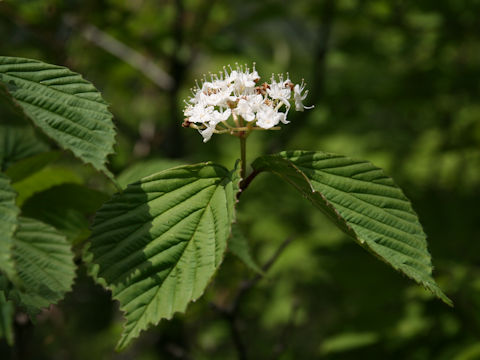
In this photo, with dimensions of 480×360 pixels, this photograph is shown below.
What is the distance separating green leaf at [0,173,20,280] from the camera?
0.78 m

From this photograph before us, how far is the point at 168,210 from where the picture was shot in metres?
1.16

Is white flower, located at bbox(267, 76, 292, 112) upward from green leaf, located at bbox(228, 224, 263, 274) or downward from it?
upward

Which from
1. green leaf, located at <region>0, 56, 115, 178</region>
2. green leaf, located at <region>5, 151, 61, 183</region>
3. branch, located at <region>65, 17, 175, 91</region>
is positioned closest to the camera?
green leaf, located at <region>0, 56, 115, 178</region>

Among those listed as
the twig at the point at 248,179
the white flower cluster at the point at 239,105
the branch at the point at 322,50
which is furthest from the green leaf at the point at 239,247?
the branch at the point at 322,50

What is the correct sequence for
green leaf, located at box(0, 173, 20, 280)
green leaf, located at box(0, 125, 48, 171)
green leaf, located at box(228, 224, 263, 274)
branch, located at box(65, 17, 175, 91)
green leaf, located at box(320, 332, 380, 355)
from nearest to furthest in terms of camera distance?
1. green leaf, located at box(0, 173, 20, 280)
2. green leaf, located at box(228, 224, 263, 274)
3. green leaf, located at box(0, 125, 48, 171)
4. green leaf, located at box(320, 332, 380, 355)
5. branch, located at box(65, 17, 175, 91)

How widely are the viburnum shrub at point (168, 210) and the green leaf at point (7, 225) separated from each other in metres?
0.13

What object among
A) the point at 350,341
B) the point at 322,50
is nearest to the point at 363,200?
the point at 350,341

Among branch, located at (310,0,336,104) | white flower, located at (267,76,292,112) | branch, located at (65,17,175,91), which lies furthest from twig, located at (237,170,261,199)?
branch, located at (65,17,175,91)

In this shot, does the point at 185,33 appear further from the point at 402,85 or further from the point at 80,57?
the point at 402,85

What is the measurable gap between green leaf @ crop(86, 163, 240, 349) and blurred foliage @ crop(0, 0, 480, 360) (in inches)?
35.0

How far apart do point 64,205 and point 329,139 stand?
9.99 feet

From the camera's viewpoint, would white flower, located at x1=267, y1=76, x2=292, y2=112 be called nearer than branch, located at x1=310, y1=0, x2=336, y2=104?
Yes

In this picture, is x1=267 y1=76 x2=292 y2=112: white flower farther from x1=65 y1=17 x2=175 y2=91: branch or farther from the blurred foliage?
x1=65 y1=17 x2=175 y2=91: branch

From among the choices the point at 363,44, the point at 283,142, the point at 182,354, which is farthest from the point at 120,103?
the point at 182,354
